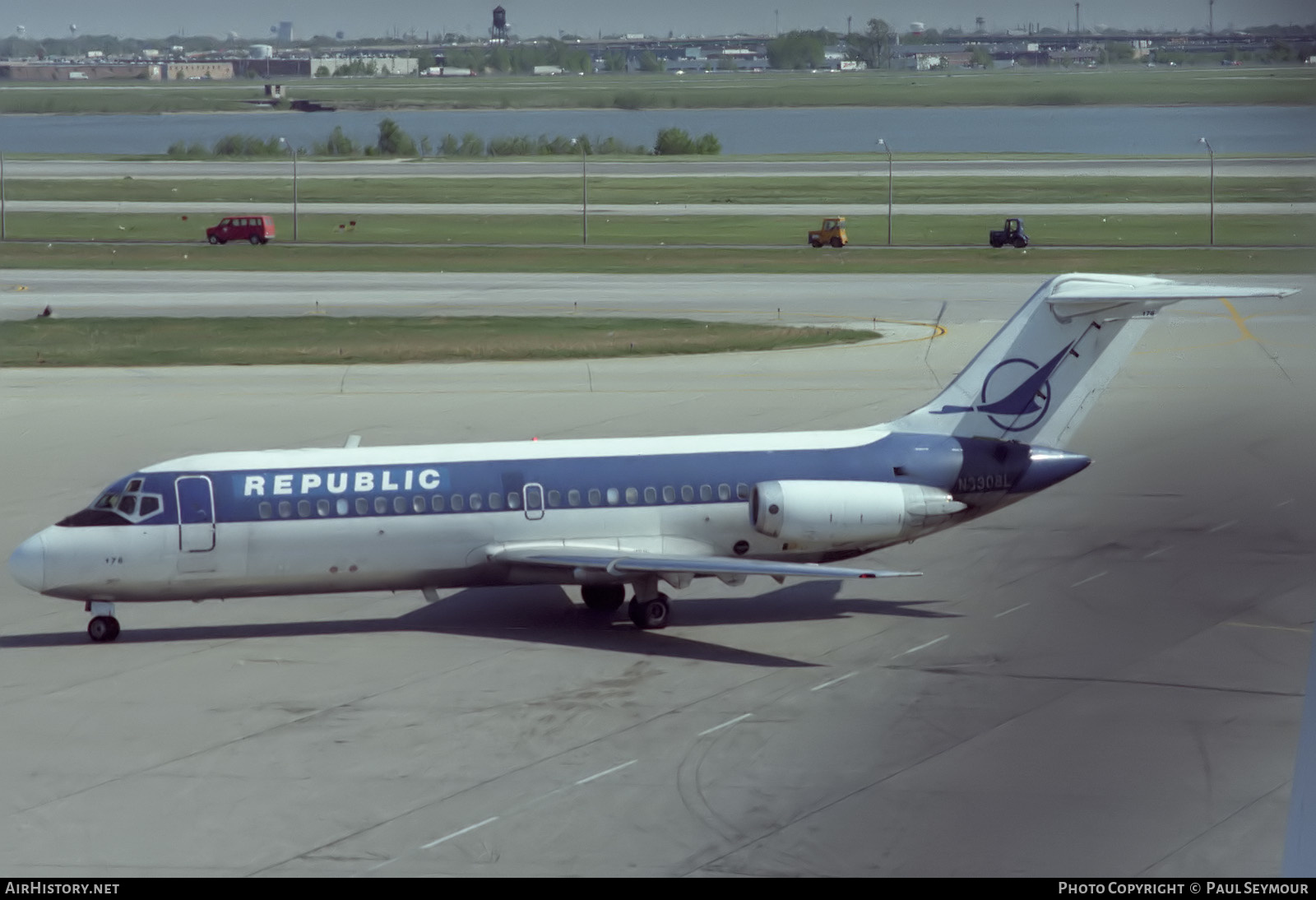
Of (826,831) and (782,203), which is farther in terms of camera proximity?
(782,203)

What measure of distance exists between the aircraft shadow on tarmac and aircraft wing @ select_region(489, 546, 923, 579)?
1132 millimetres

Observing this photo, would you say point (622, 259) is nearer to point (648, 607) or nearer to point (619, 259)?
point (619, 259)

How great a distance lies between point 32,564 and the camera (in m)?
22.7

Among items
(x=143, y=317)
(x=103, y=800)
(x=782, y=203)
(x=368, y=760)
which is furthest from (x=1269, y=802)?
(x=782, y=203)

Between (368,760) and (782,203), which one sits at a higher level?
(782,203)

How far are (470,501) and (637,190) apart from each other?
98.4 meters

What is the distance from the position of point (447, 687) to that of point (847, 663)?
5.81 meters

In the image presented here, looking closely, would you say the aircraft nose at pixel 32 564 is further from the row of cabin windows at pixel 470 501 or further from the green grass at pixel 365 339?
the green grass at pixel 365 339

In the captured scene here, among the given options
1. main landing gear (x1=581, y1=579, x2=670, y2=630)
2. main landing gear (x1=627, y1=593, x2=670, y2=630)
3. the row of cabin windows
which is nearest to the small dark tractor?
the row of cabin windows

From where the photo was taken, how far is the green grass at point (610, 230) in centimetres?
8519

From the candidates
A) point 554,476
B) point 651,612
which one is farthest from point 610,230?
point 651,612

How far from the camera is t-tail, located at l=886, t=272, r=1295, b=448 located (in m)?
25.3

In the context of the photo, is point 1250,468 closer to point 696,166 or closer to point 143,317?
point 143,317

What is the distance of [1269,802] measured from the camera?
15469 millimetres
